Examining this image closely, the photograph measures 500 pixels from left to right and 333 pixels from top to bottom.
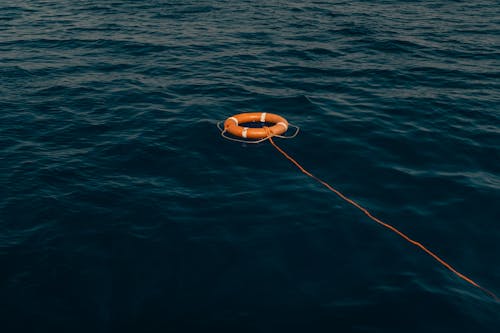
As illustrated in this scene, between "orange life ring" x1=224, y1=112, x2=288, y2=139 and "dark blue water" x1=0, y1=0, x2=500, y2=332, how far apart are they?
496mm

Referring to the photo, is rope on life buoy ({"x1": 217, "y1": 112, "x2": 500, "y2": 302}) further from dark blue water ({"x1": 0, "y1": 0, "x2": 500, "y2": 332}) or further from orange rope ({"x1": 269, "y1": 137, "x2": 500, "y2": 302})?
dark blue water ({"x1": 0, "y1": 0, "x2": 500, "y2": 332})

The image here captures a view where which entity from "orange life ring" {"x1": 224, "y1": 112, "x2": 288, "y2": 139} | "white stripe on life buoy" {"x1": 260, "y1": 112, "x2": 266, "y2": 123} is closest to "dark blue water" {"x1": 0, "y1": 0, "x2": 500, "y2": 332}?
"orange life ring" {"x1": 224, "y1": 112, "x2": 288, "y2": 139}

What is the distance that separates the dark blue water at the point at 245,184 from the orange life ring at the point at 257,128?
0.50 meters

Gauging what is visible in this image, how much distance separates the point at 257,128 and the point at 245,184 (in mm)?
3154

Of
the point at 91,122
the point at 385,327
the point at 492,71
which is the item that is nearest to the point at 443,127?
the point at 492,71

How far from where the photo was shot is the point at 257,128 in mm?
14523

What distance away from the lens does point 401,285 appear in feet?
28.5

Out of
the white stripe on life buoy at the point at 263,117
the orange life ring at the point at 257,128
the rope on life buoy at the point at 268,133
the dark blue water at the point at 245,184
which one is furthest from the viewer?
the white stripe on life buoy at the point at 263,117

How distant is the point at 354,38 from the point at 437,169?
12.8 meters

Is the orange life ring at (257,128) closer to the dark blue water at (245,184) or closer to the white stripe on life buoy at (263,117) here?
the white stripe on life buoy at (263,117)

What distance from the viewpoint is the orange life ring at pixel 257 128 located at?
45.4 feet

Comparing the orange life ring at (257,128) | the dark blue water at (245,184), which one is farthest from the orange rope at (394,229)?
the orange life ring at (257,128)

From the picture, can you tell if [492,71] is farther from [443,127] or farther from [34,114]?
[34,114]

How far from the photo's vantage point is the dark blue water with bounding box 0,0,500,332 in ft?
27.1
